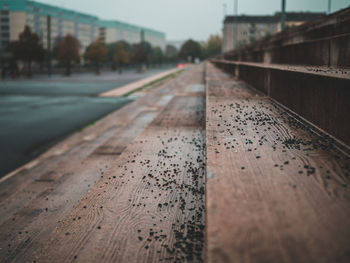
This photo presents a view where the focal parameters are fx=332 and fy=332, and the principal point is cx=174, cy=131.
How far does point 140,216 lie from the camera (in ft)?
6.31

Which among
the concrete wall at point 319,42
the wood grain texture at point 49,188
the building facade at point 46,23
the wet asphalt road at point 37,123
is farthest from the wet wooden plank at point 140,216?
the building facade at point 46,23

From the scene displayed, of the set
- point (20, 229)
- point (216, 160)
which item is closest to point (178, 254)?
point (216, 160)

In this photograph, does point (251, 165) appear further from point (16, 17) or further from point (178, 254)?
point (16, 17)

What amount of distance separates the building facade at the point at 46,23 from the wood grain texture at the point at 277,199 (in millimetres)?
82422

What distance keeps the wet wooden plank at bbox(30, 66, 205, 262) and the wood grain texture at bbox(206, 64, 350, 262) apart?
1.39ft

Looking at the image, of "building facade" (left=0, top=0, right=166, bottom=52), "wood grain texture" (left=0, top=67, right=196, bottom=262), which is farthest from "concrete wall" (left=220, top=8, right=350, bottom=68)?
"building facade" (left=0, top=0, right=166, bottom=52)

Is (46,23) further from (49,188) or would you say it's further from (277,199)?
(277,199)

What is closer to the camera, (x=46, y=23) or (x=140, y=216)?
(x=140, y=216)

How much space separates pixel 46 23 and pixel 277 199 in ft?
423

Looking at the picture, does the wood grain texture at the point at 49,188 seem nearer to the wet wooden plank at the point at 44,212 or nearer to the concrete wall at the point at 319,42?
the wet wooden plank at the point at 44,212

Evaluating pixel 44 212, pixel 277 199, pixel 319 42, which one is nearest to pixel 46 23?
pixel 44 212

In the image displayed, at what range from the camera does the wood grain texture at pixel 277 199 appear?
99 cm

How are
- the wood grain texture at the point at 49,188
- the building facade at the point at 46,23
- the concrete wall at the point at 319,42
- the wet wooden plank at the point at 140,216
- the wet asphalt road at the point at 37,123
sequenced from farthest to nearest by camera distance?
the building facade at the point at 46,23 → the wet asphalt road at the point at 37,123 → the concrete wall at the point at 319,42 → the wood grain texture at the point at 49,188 → the wet wooden plank at the point at 140,216

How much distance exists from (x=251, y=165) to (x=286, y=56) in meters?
3.85
